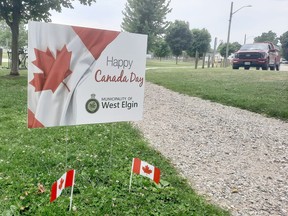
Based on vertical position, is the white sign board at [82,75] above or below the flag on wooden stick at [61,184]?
above

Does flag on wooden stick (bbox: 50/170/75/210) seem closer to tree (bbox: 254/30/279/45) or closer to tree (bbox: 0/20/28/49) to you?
tree (bbox: 0/20/28/49)

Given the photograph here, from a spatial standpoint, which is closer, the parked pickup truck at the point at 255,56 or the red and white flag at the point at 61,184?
the red and white flag at the point at 61,184

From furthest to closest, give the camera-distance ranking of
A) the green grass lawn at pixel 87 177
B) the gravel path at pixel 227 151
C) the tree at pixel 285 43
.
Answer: the tree at pixel 285 43 < the gravel path at pixel 227 151 < the green grass lawn at pixel 87 177

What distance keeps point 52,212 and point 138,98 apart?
4.99 feet

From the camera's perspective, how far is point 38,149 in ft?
14.2

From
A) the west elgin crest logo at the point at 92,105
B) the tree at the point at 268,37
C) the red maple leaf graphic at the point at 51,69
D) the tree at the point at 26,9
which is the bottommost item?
the west elgin crest logo at the point at 92,105

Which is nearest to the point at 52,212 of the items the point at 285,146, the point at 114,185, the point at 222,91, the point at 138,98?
the point at 114,185

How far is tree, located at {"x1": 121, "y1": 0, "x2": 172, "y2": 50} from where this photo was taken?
35156 millimetres

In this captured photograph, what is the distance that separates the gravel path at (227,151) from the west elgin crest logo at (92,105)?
153 centimetres

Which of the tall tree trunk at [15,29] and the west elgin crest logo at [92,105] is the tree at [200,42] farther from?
the west elgin crest logo at [92,105]

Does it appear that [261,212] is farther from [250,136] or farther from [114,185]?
[250,136]

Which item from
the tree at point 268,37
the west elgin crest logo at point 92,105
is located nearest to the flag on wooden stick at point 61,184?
the west elgin crest logo at point 92,105

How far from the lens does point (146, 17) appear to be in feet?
117

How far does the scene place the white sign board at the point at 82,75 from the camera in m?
2.81
